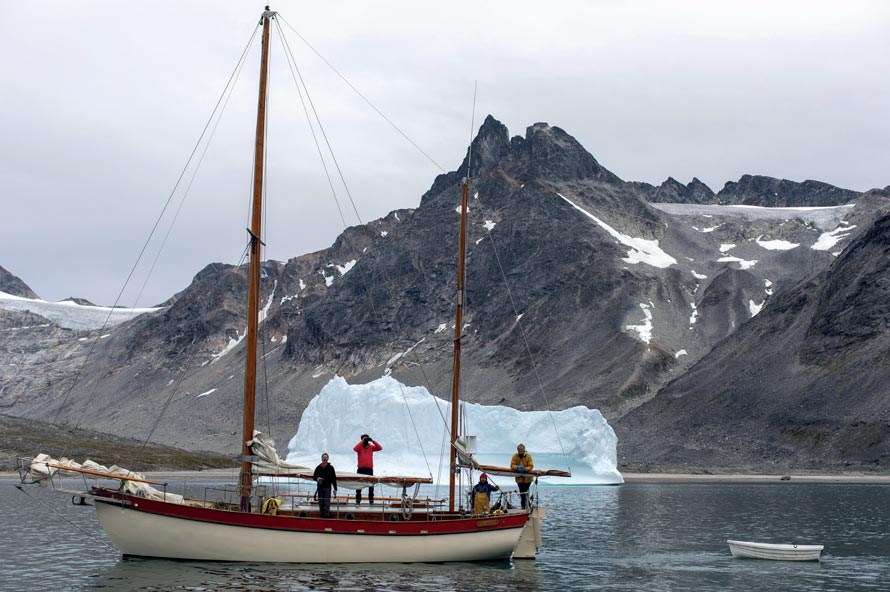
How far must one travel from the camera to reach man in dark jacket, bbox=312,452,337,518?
32969 mm

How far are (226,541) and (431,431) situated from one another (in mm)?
59497

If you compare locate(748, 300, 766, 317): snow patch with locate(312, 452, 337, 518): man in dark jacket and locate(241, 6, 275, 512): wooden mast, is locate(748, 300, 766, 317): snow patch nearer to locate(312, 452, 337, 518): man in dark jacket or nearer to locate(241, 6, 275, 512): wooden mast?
locate(241, 6, 275, 512): wooden mast

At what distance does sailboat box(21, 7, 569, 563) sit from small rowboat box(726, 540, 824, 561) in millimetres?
8051

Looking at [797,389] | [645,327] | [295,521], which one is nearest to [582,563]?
[295,521]

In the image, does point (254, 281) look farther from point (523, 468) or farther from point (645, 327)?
point (645, 327)

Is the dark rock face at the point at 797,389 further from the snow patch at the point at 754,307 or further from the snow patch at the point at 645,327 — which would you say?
the snow patch at the point at 754,307

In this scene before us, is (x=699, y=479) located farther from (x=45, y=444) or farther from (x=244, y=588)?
(x=244, y=588)

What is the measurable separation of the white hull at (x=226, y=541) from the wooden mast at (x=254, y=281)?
1926 millimetres

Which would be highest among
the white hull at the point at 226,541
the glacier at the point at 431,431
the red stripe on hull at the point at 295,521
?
the glacier at the point at 431,431

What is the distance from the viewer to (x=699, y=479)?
104562mm

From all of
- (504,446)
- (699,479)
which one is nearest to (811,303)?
(699,479)

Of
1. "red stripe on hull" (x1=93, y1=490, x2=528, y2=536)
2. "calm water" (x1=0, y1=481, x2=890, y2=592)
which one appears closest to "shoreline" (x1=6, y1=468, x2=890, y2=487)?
"calm water" (x1=0, y1=481, x2=890, y2=592)

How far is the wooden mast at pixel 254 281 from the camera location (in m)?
33.7

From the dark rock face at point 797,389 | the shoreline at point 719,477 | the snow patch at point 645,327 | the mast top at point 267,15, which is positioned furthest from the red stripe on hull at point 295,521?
the snow patch at point 645,327
